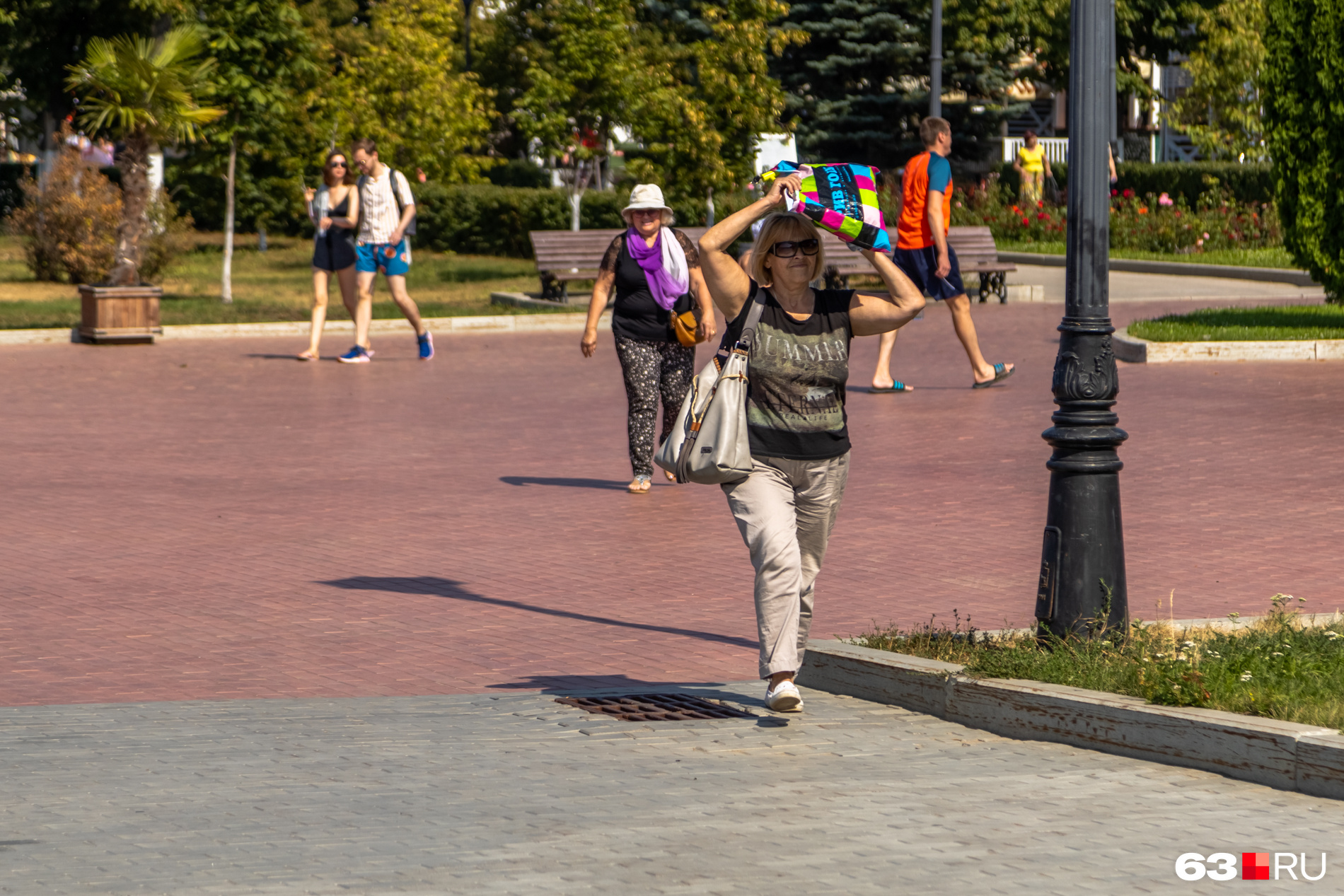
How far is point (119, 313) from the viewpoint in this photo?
19641mm

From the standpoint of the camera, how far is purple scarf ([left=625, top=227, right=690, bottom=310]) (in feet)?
Result: 34.9

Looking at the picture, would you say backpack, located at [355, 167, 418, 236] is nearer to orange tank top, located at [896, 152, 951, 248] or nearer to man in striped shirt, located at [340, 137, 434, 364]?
man in striped shirt, located at [340, 137, 434, 364]

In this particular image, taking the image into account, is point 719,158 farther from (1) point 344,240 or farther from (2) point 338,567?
(2) point 338,567

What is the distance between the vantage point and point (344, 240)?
1809cm

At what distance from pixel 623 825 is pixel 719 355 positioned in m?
1.80

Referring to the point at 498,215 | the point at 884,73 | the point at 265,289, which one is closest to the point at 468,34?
the point at 884,73

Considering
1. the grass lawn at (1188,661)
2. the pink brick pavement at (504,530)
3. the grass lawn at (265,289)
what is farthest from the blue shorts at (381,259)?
the grass lawn at (1188,661)

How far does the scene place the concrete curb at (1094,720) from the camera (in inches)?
201

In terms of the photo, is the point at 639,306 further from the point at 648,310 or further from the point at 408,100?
the point at 408,100

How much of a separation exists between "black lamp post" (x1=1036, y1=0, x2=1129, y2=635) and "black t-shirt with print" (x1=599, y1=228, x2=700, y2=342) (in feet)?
14.6

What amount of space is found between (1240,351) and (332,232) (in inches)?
335

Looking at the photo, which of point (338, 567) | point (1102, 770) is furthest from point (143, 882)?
point (338, 567)

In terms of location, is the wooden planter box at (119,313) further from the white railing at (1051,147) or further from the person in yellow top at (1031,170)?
A: the white railing at (1051,147)

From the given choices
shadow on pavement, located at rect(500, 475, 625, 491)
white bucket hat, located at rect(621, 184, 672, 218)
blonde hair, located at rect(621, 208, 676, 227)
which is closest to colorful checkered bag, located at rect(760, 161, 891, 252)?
white bucket hat, located at rect(621, 184, 672, 218)
